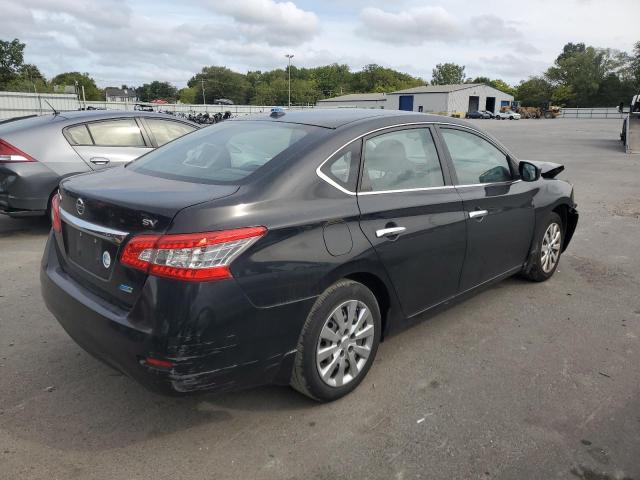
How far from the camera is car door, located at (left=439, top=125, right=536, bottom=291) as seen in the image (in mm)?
3732

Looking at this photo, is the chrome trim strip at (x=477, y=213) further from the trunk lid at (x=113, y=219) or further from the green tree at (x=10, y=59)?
the green tree at (x=10, y=59)

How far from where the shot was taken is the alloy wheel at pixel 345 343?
2.85 meters

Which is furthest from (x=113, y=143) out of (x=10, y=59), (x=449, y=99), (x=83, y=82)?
(x=83, y=82)

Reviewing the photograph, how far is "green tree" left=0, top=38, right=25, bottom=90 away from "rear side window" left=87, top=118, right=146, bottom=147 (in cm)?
10278

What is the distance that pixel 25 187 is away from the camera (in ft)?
19.9

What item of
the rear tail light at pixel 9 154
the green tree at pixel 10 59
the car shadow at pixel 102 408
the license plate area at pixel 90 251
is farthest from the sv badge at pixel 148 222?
the green tree at pixel 10 59

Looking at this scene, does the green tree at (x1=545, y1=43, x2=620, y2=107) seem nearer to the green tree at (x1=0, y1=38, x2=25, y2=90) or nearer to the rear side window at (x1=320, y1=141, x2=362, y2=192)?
A: the green tree at (x1=0, y1=38, x2=25, y2=90)

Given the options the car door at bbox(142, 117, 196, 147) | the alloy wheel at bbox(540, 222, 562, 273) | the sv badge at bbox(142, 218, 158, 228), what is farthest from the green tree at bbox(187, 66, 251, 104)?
the sv badge at bbox(142, 218, 158, 228)

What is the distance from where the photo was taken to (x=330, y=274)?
272 cm

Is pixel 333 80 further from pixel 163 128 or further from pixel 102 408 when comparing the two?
pixel 102 408

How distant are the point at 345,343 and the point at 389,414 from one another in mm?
461

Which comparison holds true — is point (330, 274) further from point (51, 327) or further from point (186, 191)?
point (51, 327)

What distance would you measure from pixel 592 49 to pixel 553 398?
387ft

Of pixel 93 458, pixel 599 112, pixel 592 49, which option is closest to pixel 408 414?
pixel 93 458
